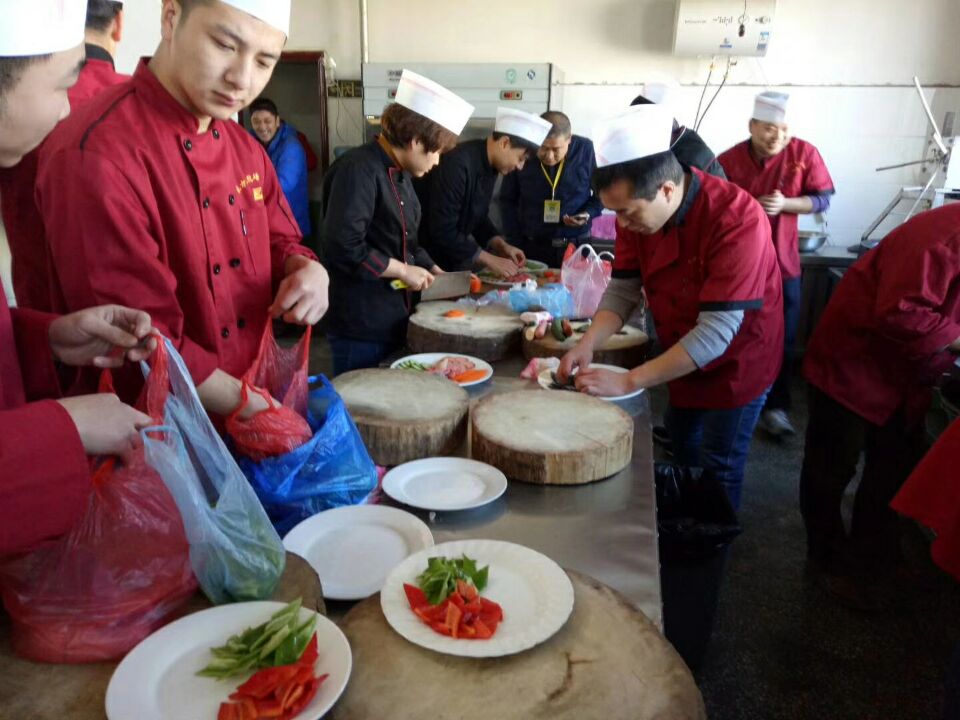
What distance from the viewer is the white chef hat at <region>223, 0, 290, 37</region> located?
1.21m

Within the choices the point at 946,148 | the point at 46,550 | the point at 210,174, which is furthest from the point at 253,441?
the point at 946,148

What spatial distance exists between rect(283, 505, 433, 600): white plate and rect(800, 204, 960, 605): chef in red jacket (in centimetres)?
156

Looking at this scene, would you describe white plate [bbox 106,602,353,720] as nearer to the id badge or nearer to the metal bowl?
the id badge

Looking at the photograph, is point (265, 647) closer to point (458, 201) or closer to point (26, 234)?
point (26, 234)

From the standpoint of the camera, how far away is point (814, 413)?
2.41 metres

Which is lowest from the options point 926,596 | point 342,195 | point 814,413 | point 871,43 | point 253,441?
point 926,596

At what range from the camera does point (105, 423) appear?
33.8 inches

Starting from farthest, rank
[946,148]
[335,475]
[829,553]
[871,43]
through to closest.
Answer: [871,43], [946,148], [829,553], [335,475]

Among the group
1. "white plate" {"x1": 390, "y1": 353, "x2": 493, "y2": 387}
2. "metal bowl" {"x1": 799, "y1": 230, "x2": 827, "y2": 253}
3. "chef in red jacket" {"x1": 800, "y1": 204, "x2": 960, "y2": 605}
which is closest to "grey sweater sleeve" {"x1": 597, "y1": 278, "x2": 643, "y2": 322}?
"white plate" {"x1": 390, "y1": 353, "x2": 493, "y2": 387}

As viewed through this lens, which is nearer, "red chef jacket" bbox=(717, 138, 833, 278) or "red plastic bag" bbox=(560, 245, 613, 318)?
"red plastic bag" bbox=(560, 245, 613, 318)

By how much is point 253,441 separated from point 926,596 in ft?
8.16

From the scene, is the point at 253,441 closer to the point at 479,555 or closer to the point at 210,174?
the point at 479,555

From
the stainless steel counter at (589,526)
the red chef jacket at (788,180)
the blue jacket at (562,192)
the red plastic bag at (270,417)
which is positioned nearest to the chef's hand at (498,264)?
the blue jacket at (562,192)

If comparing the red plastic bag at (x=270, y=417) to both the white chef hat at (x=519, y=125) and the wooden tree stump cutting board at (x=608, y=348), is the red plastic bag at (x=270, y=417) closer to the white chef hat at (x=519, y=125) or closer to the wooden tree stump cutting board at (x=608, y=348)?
the wooden tree stump cutting board at (x=608, y=348)
